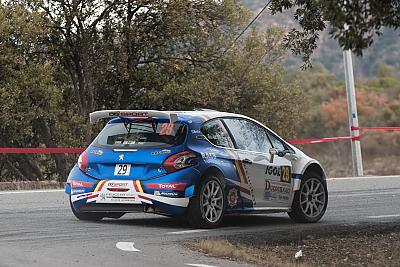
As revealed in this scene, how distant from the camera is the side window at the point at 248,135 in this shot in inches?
526

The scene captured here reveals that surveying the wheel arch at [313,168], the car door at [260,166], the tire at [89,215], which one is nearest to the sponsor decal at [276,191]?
the car door at [260,166]

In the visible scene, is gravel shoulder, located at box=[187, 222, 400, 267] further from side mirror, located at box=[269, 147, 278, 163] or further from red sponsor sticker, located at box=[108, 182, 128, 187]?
red sponsor sticker, located at box=[108, 182, 128, 187]

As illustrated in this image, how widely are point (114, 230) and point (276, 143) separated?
2.99 metres

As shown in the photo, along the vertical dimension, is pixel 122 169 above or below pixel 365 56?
below

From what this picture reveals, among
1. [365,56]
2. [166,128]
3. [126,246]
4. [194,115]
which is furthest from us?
[365,56]

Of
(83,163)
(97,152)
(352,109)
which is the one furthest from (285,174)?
(352,109)

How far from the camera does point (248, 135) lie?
1361 cm

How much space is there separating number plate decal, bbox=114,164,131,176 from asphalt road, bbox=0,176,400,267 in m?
0.66

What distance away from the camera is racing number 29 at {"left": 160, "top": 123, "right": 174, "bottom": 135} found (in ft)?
41.5

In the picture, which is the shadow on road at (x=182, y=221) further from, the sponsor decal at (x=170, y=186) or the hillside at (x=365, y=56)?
the hillside at (x=365, y=56)

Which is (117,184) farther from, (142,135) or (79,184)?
(142,135)

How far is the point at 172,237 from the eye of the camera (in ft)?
37.8

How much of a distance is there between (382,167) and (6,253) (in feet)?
152

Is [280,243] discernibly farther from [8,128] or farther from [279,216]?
[8,128]
